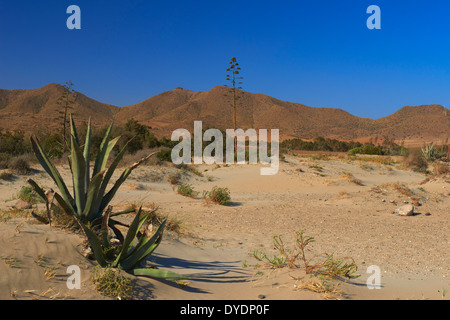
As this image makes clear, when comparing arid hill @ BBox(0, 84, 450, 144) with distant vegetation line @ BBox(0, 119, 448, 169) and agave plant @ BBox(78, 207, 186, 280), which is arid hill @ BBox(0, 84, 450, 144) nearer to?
distant vegetation line @ BBox(0, 119, 448, 169)

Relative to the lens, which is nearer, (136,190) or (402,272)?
(402,272)

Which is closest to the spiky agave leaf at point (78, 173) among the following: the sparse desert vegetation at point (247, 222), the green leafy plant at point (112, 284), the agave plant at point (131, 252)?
the sparse desert vegetation at point (247, 222)

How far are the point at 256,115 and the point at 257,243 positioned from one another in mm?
83801

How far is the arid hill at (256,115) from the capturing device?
2864 inches

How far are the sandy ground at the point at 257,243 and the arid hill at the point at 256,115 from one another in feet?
185

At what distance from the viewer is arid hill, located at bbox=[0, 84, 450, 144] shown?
2864 inches

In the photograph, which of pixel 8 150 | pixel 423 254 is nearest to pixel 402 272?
pixel 423 254

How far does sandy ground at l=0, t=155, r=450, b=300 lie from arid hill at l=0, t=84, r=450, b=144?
5647cm

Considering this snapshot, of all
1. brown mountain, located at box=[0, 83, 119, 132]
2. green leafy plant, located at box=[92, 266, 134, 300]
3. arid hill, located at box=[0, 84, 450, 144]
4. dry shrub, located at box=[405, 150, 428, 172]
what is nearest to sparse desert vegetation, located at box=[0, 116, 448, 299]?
green leafy plant, located at box=[92, 266, 134, 300]

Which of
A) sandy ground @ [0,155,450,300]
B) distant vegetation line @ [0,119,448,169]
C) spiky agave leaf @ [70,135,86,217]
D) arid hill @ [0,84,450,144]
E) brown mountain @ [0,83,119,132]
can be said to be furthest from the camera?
brown mountain @ [0,83,119,132]

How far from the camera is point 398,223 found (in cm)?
861

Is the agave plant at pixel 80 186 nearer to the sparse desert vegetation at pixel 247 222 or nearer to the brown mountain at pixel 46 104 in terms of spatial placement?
the sparse desert vegetation at pixel 247 222
